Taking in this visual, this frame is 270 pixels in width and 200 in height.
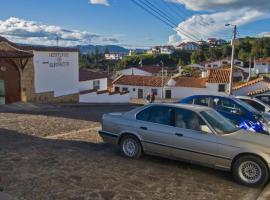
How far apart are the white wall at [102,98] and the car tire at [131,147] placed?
2083 cm

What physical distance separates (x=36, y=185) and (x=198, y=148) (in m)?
3.29

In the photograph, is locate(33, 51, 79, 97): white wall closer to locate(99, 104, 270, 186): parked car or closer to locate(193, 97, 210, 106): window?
locate(193, 97, 210, 106): window

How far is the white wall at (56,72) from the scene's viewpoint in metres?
23.9

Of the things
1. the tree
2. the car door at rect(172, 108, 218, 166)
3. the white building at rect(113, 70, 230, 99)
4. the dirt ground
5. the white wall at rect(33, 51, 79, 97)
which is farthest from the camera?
the tree

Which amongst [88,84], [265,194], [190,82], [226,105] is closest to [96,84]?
[88,84]

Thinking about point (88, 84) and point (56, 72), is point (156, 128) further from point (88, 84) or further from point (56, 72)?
point (88, 84)

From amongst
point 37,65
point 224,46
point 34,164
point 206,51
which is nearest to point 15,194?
point 34,164

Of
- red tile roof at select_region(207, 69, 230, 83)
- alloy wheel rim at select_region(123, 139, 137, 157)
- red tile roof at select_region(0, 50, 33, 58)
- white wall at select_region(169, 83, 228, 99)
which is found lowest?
white wall at select_region(169, 83, 228, 99)

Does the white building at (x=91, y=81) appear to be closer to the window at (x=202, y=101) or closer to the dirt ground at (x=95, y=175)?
the window at (x=202, y=101)

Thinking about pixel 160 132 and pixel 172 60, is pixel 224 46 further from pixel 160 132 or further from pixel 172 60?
pixel 160 132

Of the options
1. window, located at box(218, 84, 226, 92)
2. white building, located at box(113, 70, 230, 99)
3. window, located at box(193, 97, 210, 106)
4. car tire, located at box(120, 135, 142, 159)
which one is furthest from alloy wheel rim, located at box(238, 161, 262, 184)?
white building, located at box(113, 70, 230, 99)

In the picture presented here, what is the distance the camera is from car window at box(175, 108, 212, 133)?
8422 mm

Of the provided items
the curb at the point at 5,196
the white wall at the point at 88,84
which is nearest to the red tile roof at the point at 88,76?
the white wall at the point at 88,84

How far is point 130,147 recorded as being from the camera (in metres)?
9.39
